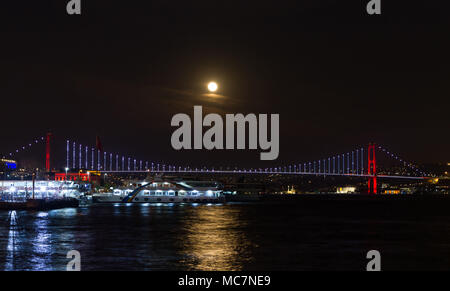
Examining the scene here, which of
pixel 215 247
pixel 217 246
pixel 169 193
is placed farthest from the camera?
pixel 169 193

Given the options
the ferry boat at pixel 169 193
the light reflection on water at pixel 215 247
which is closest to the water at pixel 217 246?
the light reflection on water at pixel 215 247

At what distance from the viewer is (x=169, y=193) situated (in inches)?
3292

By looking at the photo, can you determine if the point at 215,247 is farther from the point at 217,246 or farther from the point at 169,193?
the point at 169,193

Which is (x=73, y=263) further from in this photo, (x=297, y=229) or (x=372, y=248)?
(x=297, y=229)

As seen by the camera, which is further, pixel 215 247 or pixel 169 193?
→ pixel 169 193

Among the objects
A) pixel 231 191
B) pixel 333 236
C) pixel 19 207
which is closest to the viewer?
pixel 333 236

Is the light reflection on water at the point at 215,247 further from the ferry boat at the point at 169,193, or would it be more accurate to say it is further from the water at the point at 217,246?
the ferry boat at the point at 169,193

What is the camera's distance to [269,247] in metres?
27.1

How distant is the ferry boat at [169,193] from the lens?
82.7m

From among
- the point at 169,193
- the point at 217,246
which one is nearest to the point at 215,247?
the point at 217,246

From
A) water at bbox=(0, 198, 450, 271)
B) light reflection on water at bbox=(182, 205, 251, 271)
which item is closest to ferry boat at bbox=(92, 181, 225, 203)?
water at bbox=(0, 198, 450, 271)

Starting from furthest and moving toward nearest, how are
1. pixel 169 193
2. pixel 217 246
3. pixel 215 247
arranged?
pixel 169 193, pixel 217 246, pixel 215 247
